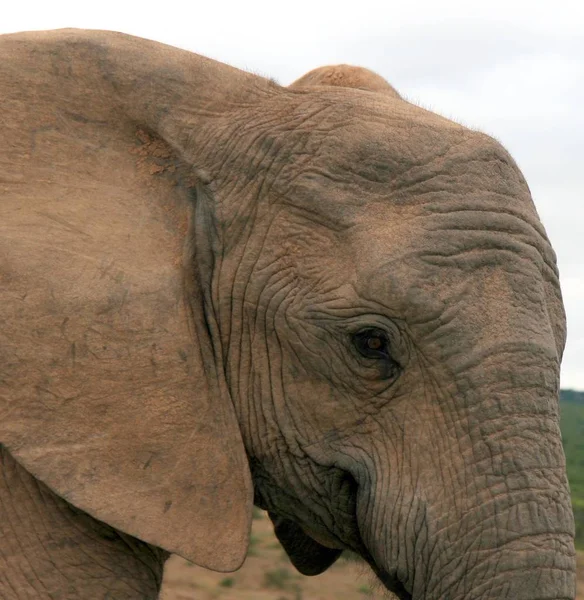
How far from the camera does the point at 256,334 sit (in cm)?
347

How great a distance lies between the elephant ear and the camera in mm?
3182

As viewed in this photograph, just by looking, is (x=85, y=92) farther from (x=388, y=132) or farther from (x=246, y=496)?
(x=246, y=496)

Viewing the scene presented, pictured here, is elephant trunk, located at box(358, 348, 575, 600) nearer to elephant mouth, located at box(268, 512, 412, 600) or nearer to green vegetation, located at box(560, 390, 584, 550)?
elephant mouth, located at box(268, 512, 412, 600)

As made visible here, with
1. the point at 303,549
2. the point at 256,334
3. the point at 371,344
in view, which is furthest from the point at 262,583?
the point at 371,344

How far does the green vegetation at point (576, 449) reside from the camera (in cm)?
1348

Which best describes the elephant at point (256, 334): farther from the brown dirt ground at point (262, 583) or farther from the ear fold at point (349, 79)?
the brown dirt ground at point (262, 583)

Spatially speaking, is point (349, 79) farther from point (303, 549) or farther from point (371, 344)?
point (303, 549)

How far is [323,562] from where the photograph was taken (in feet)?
13.2

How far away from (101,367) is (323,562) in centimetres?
114

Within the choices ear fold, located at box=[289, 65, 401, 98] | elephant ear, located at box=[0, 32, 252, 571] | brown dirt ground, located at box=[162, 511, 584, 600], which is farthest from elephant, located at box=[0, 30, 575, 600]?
brown dirt ground, located at box=[162, 511, 584, 600]

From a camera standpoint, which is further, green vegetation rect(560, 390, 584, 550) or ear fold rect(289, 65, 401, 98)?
green vegetation rect(560, 390, 584, 550)

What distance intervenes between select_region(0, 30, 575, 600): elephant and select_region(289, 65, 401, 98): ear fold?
33 cm

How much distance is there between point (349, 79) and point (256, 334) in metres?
0.89

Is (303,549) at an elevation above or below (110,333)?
below
